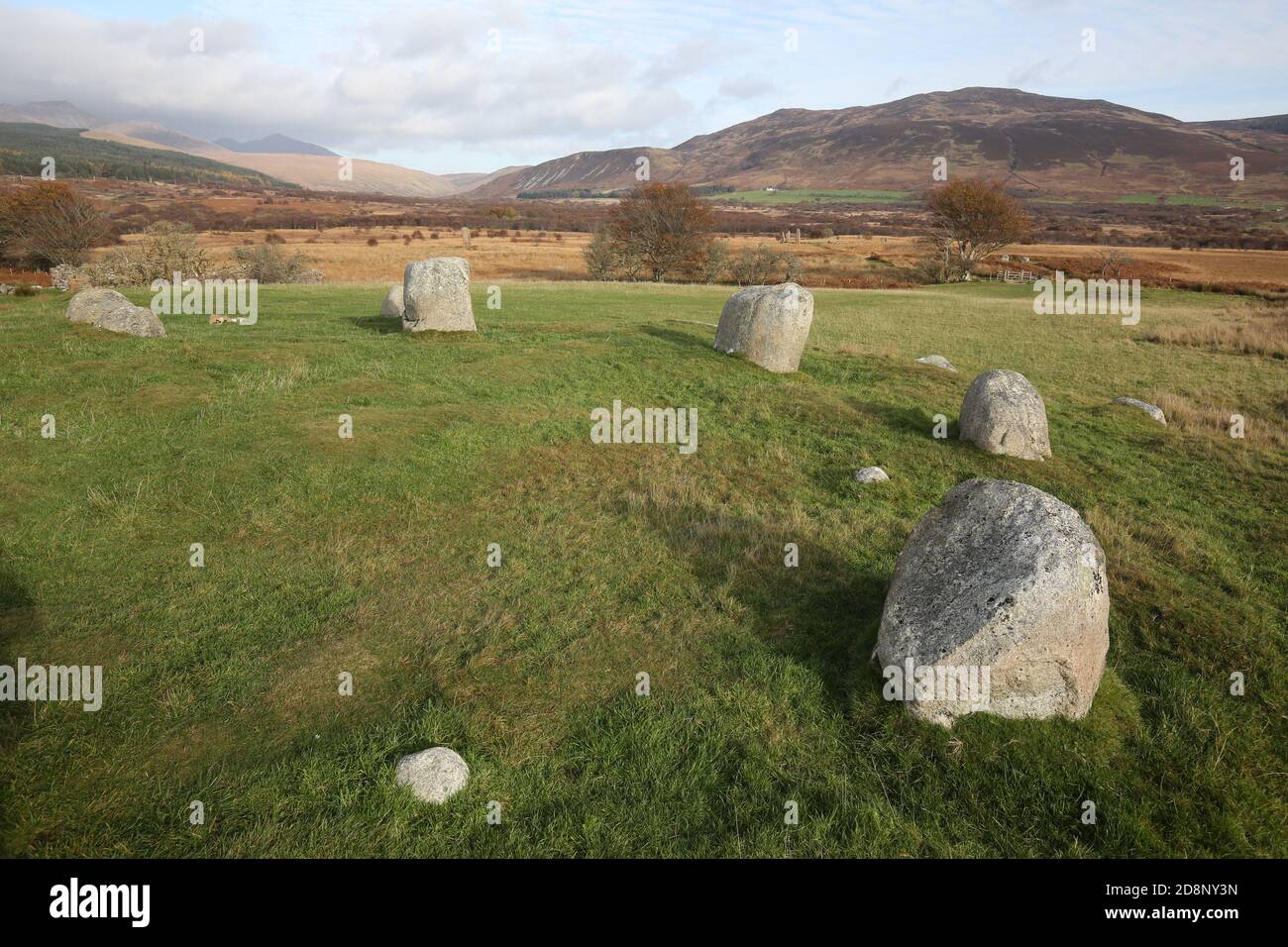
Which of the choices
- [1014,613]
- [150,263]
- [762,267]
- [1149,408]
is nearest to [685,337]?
[1149,408]

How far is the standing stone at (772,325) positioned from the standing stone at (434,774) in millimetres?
17519

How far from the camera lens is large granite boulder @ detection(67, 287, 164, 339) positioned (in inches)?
763

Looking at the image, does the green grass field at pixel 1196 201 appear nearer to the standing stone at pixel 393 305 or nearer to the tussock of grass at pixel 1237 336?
the tussock of grass at pixel 1237 336

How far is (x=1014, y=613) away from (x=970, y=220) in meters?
73.1

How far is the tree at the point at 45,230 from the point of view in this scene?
55.7 metres

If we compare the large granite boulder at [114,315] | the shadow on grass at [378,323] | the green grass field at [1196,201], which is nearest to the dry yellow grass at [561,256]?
the shadow on grass at [378,323]

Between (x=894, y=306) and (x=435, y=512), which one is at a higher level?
(x=894, y=306)

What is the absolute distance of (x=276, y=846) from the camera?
17.0ft

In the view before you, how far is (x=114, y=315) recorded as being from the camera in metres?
19.5

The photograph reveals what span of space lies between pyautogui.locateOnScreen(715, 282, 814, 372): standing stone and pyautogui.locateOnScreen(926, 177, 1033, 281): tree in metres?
53.8
